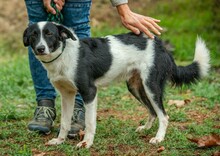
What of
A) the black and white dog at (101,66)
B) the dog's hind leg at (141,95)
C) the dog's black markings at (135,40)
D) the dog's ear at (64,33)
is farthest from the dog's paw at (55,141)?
the dog's black markings at (135,40)

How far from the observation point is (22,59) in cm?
887

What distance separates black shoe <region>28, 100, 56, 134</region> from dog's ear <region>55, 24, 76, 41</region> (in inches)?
37.6

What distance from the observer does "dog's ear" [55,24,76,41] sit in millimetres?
4316

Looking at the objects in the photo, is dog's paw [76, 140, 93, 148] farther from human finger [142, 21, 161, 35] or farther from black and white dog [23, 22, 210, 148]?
human finger [142, 21, 161, 35]

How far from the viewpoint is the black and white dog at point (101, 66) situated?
172 inches

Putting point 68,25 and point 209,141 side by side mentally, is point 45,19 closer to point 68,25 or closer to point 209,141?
point 68,25

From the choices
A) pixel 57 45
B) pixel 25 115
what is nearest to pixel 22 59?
pixel 25 115

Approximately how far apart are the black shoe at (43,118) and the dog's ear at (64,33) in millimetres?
954

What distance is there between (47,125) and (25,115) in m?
0.76

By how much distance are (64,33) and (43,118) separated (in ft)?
3.29

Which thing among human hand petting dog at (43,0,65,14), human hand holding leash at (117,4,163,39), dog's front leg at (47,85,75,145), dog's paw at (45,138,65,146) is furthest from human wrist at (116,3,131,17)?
dog's paw at (45,138,65,146)

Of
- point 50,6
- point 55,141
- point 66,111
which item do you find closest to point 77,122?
point 66,111

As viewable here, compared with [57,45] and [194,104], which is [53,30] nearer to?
[57,45]

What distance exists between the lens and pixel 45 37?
4270 millimetres
